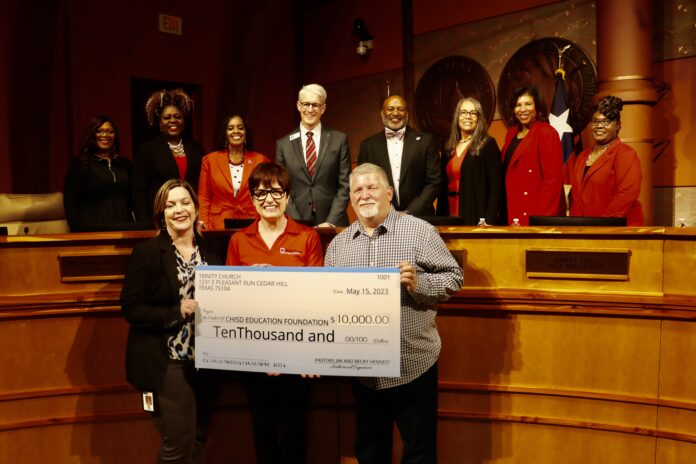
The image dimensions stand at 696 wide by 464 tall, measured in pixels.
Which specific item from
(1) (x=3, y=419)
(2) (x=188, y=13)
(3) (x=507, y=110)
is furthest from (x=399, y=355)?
(2) (x=188, y=13)

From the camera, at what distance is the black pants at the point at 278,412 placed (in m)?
2.31

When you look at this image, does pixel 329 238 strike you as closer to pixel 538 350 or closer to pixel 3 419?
pixel 538 350

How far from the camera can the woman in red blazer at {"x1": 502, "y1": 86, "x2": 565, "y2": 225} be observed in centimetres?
353

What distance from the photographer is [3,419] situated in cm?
261

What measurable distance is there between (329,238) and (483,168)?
1260 millimetres

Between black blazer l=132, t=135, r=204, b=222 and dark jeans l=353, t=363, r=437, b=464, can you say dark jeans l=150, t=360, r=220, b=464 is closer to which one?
dark jeans l=353, t=363, r=437, b=464

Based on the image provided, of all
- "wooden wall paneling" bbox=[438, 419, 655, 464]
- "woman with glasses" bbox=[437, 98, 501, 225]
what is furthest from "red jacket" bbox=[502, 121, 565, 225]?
"wooden wall paneling" bbox=[438, 419, 655, 464]

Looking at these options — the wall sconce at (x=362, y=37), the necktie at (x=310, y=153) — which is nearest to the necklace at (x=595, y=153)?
the necktie at (x=310, y=153)

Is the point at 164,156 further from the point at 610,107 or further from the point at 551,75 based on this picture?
the point at 551,75

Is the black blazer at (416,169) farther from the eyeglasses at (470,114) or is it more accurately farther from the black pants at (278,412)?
the black pants at (278,412)

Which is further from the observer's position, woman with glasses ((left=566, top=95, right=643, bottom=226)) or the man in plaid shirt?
woman with glasses ((left=566, top=95, right=643, bottom=226))

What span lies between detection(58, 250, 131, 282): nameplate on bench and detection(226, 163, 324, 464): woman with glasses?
66 cm

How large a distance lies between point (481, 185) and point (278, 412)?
185 cm

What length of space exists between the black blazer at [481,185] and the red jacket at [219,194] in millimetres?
1198
